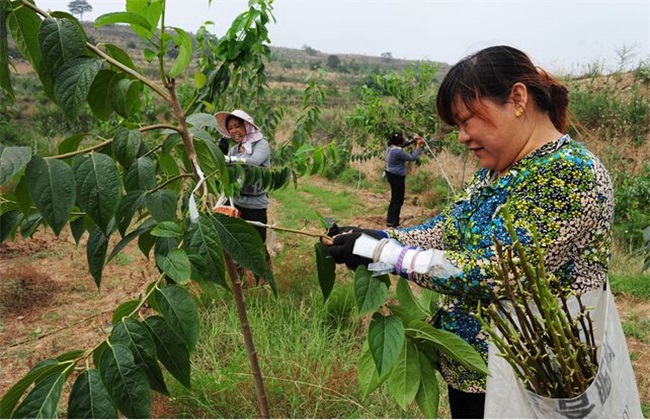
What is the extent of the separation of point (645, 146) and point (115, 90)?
10685 mm

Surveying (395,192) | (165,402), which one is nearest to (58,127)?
(395,192)

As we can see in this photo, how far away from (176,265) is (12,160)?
0.28 meters

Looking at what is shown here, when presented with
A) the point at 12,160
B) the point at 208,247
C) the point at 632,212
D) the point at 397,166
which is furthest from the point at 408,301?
the point at 632,212

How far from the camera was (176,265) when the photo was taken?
86cm

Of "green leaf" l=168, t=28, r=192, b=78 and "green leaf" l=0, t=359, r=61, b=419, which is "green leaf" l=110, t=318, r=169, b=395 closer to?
"green leaf" l=0, t=359, r=61, b=419

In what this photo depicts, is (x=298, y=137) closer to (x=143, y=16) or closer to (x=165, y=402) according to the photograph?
(x=165, y=402)

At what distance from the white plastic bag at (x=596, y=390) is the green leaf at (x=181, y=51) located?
769 millimetres

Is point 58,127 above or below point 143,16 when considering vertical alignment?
below

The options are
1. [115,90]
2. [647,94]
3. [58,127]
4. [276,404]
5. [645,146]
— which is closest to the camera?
[115,90]

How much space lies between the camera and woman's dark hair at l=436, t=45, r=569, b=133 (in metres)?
1.21

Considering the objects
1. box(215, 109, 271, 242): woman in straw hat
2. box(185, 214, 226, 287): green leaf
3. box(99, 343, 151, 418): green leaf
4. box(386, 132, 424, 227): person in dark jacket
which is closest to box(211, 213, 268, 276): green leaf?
box(185, 214, 226, 287): green leaf

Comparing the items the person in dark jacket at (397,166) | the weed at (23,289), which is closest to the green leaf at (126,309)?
the weed at (23,289)

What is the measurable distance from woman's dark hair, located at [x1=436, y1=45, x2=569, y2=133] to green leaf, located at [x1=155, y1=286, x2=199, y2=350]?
766mm

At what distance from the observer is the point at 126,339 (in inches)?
31.5
